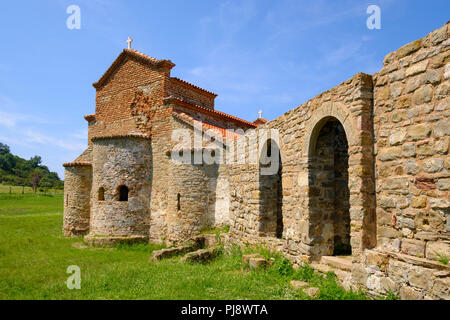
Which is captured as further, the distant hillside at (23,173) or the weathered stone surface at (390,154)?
the distant hillside at (23,173)

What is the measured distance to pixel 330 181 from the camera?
5594mm

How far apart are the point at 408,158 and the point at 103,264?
7.98 metres

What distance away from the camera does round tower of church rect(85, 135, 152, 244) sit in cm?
1154

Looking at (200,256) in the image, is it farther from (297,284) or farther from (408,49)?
(408,49)

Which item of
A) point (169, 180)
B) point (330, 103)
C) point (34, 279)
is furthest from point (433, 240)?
point (169, 180)

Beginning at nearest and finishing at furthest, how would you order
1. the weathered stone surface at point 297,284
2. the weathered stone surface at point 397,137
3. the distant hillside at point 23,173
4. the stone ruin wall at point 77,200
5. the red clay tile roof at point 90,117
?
1. the weathered stone surface at point 397,137
2. the weathered stone surface at point 297,284
3. the stone ruin wall at point 77,200
4. the red clay tile roof at point 90,117
5. the distant hillside at point 23,173

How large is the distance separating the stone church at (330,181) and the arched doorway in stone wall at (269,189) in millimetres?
36

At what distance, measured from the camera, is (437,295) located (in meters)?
3.04

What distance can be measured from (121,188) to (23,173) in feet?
196

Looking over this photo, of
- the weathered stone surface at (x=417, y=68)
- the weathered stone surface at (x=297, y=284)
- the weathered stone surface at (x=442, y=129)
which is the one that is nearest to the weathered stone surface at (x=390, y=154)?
the weathered stone surface at (x=442, y=129)

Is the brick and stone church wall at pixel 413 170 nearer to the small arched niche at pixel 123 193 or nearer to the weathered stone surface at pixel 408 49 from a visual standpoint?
the weathered stone surface at pixel 408 49

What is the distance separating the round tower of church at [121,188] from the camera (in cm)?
1154

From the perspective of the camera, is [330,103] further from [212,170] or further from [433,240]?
[212,170]

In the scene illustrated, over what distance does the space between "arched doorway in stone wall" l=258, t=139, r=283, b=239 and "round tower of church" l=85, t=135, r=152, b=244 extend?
626 cm
